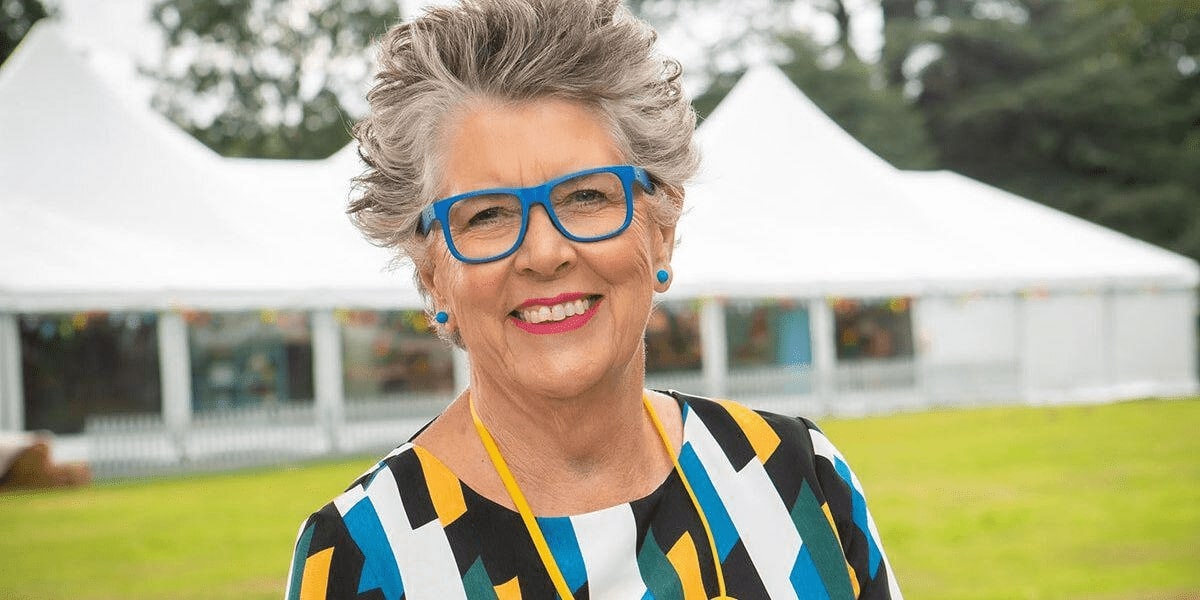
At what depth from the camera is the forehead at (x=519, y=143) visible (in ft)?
4.84

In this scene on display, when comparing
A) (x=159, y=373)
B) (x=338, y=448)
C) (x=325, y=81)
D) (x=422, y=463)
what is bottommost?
(x=338, y=448)

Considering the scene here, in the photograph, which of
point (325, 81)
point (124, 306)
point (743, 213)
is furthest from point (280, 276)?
point (325, 81)

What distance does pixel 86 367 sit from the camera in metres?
14.3

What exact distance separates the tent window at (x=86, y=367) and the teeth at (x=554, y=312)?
13.2 m

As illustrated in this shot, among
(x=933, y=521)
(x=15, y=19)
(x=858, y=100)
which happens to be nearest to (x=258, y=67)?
(x=15, y=19)

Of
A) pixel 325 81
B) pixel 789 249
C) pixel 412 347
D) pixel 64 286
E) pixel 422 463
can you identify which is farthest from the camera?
pixel 325 81

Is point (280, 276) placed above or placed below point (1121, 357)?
above

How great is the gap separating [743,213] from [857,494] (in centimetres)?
1669

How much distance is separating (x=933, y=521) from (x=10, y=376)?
1018 centimetres

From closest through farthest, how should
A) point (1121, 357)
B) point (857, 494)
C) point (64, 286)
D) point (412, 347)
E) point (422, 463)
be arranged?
point (422, 463) → point (857, 494) → point (64, 286) → point (412, 347) → point (1121, 357)

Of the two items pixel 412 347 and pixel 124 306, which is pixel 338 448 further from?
pixel 124 306

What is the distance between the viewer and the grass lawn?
670 cm

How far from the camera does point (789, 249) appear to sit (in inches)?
701

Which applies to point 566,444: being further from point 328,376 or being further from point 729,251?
point 729,251
